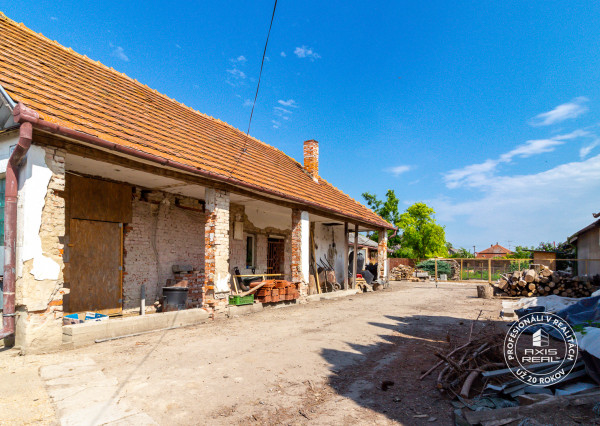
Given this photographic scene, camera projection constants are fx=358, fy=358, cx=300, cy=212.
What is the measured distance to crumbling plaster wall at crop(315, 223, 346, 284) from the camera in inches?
645

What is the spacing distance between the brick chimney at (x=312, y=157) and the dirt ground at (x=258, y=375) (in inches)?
362

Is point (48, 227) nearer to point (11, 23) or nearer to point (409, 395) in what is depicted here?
point (409, 395)

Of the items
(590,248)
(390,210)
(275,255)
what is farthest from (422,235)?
(275,255)

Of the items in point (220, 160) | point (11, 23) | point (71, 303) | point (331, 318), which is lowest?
point (331, 318)

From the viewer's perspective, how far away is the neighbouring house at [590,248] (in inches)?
610

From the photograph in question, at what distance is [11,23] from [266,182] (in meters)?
6.85

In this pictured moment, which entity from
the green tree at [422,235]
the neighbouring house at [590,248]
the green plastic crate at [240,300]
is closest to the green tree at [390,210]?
the green tree at [422,235]

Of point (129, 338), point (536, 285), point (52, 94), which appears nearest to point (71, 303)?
point (129, 338)

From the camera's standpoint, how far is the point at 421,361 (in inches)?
197

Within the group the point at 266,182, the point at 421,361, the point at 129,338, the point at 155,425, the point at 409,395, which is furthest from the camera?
the point at 266,182

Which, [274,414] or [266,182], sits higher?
[266,182]

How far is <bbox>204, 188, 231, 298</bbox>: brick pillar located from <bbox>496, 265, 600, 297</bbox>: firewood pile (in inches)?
416

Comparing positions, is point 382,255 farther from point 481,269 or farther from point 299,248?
point 481,269

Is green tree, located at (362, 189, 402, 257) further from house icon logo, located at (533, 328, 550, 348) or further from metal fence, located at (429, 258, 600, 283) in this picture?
house icon logo, located at (533, 328, 550, 348)
